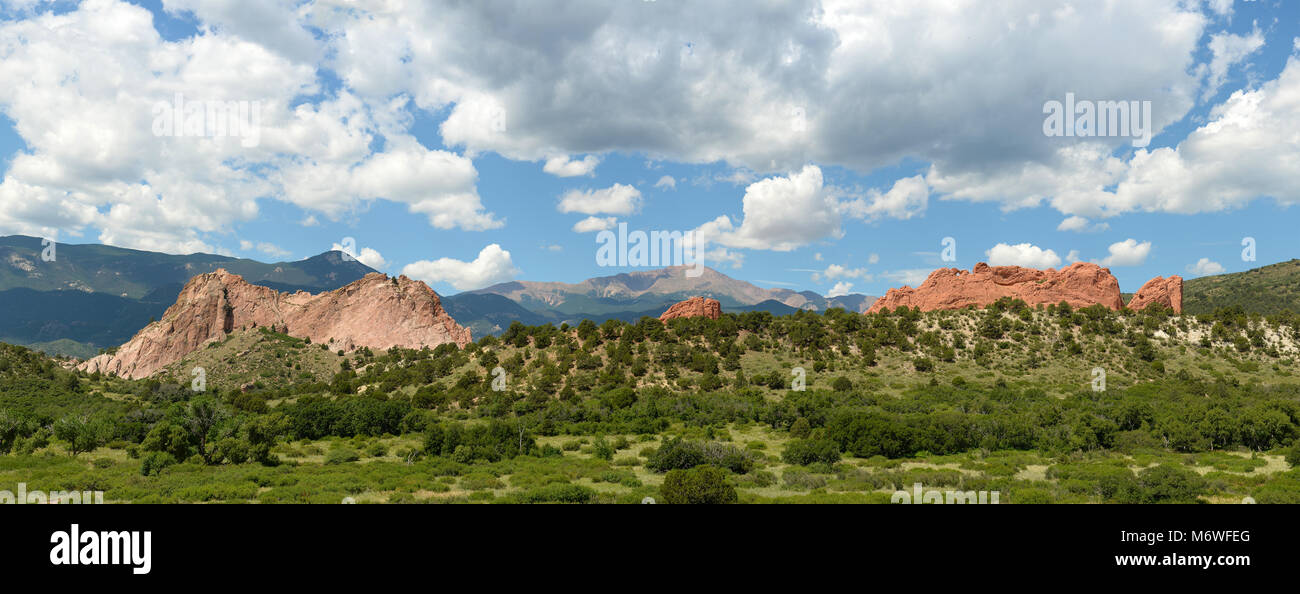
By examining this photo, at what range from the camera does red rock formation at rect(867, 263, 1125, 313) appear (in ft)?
285

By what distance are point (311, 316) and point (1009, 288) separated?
135m

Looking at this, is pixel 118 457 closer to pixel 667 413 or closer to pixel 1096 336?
pixel 667 413

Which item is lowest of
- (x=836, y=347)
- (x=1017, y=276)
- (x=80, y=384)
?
(x=80, y=384)

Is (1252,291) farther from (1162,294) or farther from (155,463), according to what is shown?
(155,463)

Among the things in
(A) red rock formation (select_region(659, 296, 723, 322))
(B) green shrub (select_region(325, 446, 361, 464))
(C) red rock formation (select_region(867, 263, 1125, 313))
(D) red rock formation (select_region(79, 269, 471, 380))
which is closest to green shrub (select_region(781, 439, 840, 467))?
(B) green shrub (select_region(325, 446, 361, 464))

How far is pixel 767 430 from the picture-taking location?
43625mm

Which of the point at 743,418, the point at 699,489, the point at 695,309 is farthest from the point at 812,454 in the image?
the point at 695,309

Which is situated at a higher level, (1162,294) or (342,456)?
(1162,294)

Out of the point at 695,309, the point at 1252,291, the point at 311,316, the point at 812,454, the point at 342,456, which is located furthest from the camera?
the point at 311,316

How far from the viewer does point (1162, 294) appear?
83.7 metres

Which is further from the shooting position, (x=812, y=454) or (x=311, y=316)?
(x=311, y=316)

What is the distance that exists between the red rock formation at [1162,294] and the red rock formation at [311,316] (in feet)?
383
